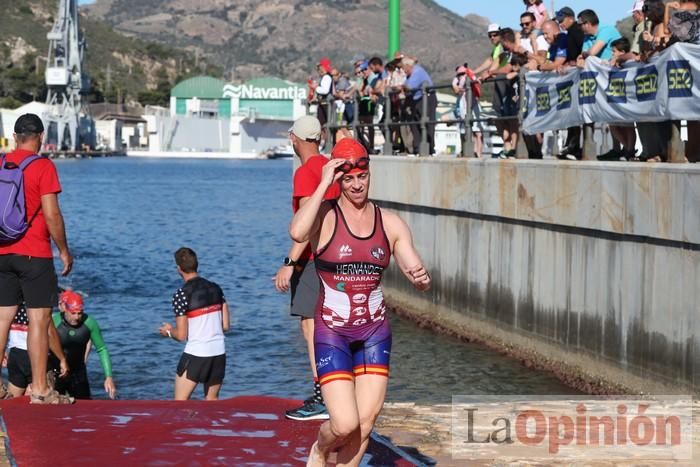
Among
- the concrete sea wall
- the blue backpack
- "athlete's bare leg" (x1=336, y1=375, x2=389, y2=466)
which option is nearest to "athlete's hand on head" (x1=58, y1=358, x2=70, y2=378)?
the blue backpack

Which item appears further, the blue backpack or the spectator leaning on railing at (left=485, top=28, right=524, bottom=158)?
the spectator leaning on railing at (left=485, top=28, right=524, bottom=158)

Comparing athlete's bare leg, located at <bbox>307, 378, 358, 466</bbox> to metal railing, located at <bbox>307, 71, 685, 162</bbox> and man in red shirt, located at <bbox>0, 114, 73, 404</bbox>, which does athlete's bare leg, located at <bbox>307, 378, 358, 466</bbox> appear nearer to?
man in red shirt, located at <bbox>0, 114, 73, 404</bbox>

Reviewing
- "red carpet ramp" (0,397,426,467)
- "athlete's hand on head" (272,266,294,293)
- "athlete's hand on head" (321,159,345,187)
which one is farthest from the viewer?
"athlete's hand on head" (272,266,294,293)

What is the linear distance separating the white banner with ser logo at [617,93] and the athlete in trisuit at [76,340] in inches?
233

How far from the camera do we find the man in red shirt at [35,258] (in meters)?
9.32

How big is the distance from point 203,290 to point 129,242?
3470 centimetres

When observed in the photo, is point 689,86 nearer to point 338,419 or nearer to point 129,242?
point 338,419

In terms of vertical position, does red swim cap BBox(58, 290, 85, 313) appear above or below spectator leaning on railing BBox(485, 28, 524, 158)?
below

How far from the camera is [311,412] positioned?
29.6ft

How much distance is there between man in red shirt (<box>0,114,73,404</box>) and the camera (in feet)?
30.6

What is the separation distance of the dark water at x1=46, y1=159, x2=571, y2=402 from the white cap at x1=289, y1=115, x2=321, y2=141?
652 cm

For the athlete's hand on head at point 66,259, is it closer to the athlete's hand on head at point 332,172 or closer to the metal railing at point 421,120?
the athlete's hand on head at point 332,172

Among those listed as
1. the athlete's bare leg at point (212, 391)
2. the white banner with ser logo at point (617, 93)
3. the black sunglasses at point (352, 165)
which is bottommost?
the athlete's bare leg at point (212, 391)

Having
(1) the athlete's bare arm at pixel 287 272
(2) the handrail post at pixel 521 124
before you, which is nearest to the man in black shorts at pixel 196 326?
(1) the athlete's bare arm at pixel 287 272
